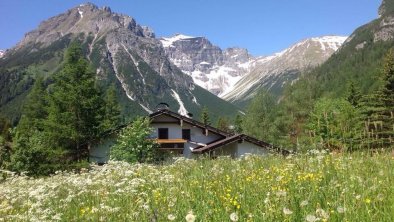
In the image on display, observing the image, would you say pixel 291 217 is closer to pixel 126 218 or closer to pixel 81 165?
pixel 126 218

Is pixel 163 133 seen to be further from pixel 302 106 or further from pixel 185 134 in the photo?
pixel 302 106

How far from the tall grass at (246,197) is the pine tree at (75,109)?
28.4m

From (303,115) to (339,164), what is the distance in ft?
188

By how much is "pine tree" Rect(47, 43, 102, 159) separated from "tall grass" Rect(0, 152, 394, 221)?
2837 cm

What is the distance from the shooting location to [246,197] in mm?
5355

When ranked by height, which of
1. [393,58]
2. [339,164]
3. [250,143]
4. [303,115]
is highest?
[393,58]

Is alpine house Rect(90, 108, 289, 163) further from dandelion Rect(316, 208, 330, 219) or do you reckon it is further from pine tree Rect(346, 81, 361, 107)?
dandelion Rect(316, 208, 330, 219)

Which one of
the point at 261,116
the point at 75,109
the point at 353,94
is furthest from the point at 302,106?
the point at 75,109

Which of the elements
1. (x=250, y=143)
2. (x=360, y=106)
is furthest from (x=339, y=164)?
(x=360, y=106)

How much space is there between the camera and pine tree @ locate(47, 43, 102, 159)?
1436 inches

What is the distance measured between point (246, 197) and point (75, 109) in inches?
1328

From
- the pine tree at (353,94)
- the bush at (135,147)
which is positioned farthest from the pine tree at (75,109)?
the pine tree at (353,94)

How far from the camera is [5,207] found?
25.3 feet

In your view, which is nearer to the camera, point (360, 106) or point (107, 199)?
point (107, 199)
